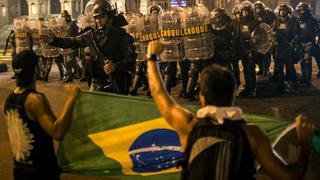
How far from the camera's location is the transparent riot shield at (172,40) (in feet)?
31.6

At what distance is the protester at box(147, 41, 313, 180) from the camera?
7.50ft

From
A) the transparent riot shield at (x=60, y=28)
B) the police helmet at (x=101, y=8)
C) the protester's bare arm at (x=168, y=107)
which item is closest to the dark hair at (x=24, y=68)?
the protester's bare arm at (x=168, y=107)

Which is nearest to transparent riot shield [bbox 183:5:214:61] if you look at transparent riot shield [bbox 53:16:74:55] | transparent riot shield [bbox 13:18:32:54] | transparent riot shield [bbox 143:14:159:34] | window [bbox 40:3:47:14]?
transparent riot shield [bbox 143:14:159:34]

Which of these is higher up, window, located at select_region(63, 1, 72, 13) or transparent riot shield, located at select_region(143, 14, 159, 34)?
window, located at select_region(63, 1, 72, 13)

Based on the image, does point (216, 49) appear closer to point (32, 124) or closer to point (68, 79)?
point (68, 79)

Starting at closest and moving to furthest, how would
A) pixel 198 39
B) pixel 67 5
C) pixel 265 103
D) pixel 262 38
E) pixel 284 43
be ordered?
1. pixel 198 39
2. pixel 265 103
3. pixel 262 38
4. pixel 284 43
5. pixel 67 5

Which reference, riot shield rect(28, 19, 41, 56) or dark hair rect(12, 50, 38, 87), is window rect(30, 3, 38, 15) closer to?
riot shield rect(28, 19, 41, 56)

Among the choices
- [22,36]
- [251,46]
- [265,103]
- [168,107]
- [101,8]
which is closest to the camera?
[168,107]

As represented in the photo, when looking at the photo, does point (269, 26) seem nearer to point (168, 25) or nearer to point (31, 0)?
point (168, 25)

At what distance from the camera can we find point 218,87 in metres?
2.34

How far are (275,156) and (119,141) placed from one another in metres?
1.70

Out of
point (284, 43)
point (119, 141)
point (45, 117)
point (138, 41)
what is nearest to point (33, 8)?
point (138, 41)

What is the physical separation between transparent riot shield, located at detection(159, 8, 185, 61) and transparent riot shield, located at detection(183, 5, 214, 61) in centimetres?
22

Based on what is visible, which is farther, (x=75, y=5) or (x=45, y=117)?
(x=75, y=5)
